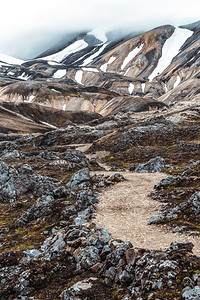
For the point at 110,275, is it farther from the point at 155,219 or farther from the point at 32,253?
the point at 155,219

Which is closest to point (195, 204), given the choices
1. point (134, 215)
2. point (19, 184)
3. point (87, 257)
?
point (134, 215)

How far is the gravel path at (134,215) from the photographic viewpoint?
39.8 feet

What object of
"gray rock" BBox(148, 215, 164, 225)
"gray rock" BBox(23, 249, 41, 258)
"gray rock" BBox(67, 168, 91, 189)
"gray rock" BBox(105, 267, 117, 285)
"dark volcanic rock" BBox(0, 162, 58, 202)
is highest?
"gray rock" BBox(105, 267, 117, 285)

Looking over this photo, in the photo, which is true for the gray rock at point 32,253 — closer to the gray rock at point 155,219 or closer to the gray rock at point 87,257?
the gray rock at point 87,257

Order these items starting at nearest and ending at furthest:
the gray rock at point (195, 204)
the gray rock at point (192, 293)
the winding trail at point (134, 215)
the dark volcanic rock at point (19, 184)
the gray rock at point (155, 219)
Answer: the gray rock at point (192, 293), the winding trail at point (134, 215), the gray rock at point (195, 204), the gray rock at point (155, 219), the dark volcanic rock at point (19, 184)

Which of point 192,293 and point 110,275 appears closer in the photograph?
point 192,293

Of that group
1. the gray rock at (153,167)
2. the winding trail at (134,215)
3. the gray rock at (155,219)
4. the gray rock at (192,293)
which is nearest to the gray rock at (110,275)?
the winding trail at (134,215)

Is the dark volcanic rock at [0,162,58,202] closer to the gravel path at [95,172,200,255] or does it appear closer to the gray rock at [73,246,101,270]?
the gravel path at [95,172,200,255]

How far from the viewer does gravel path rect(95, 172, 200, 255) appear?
12.1 m

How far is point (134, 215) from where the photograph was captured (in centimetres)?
1628

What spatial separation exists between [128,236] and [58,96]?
6877 inches

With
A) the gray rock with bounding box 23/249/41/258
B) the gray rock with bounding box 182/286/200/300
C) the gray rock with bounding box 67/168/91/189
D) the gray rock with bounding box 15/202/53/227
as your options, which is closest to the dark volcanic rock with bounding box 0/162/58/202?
the gray rock with bounding box 67/168/91/189

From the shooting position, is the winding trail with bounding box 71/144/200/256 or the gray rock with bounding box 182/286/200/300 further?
the winding trail with bounding box 71/144/200/256

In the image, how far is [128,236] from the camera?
510 inches
